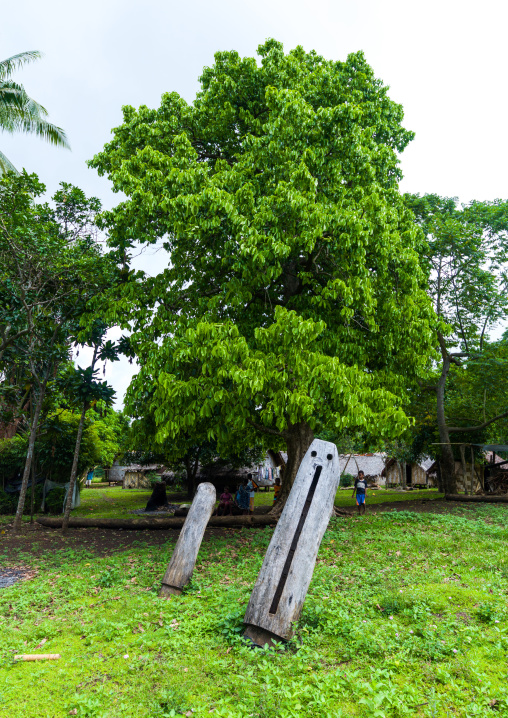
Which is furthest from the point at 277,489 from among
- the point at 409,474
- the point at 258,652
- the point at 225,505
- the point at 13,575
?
the point at 409,474

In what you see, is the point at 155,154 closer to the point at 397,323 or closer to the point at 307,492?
the point at 397,323

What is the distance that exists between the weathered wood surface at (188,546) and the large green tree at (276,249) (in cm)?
189

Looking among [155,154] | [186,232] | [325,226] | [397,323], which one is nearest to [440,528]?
[397,323]

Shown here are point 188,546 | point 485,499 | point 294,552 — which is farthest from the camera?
point 485,499

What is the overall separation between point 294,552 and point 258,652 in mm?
1112

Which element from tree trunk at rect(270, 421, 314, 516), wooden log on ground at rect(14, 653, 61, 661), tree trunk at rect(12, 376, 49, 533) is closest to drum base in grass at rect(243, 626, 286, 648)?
wooden log on ground at rect(14, 653, 61, 661)

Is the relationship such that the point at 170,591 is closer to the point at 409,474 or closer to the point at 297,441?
the point at 297,441

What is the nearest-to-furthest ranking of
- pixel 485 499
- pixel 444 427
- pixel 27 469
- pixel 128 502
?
pixel 27 469 → pixel 485 499 → pixel 444 427 → pixel 128 502

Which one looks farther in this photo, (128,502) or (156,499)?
(128,502)

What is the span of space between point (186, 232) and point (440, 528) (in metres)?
10.1

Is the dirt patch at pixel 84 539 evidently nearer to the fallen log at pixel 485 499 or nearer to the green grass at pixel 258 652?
the green grass at pixel 258 652

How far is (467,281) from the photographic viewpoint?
20125mm

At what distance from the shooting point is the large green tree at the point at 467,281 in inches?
758

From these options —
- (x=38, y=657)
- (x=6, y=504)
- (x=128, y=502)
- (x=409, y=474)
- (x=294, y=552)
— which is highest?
(x=409, y=474)
